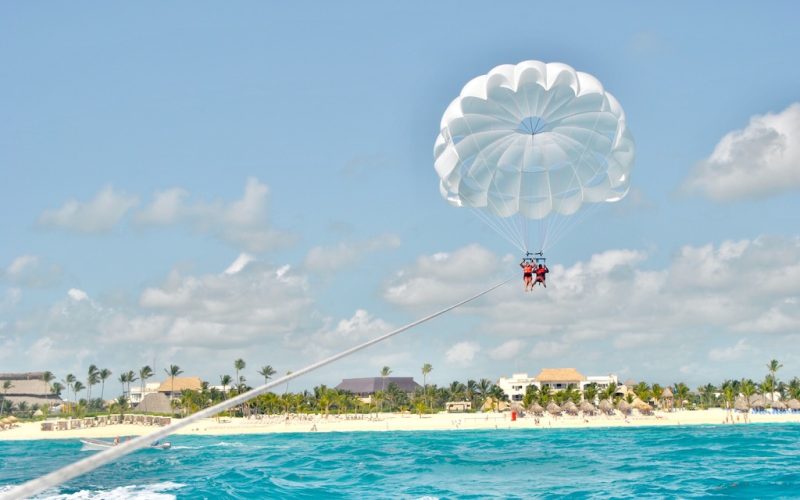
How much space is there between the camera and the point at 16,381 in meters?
144

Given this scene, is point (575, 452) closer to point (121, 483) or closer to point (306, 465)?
point (306, 465)

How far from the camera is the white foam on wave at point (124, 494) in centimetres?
3210

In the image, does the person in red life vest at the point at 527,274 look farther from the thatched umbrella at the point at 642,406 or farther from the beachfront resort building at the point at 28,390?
the beachfront resort building at the point at 28,390

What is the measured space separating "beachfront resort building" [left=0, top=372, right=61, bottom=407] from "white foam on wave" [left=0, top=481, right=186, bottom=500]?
116192 mm

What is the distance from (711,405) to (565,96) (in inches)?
4990

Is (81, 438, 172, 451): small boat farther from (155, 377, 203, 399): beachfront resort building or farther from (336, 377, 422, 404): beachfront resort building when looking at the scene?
(336, 377, 422, 404): beachfront resort building

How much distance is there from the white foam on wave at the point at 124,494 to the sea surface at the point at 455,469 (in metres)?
0.09

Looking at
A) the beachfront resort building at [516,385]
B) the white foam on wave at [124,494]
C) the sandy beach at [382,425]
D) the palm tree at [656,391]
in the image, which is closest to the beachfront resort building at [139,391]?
the sandy beach at [382,425]

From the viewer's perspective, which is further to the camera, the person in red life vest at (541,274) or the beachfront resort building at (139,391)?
the beachfront resort building at (139,391)

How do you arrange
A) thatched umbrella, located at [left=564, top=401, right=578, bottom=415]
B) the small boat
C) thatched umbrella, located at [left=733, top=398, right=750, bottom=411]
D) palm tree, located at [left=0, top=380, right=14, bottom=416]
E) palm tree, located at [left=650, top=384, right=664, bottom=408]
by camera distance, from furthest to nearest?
palm tree, located at [left=0, top=380, right=14, bottom=416]
palm tree, located at [left=650, top=384, right=664, bottom=408]
thatched umbrella, located at [left=564, top=401, right=578, bottom=415]
thatched umbrella, located at [left=733, top=398, right=750, bottom=411]
the small boat

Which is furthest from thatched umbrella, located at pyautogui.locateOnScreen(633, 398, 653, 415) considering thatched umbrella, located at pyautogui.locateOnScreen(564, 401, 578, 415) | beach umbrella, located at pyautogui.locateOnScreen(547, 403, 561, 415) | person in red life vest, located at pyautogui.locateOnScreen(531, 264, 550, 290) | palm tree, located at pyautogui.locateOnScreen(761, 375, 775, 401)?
person in red life vest, located at pyautogui.locateOnScreen(531, 264, 550, 290)

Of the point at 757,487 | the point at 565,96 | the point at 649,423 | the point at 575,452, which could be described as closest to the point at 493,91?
the point at 565,96

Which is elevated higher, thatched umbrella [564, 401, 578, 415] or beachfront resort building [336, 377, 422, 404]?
beachfront resort building [336, 377, 422, 404]

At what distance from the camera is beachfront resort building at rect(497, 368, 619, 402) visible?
5586 inches
